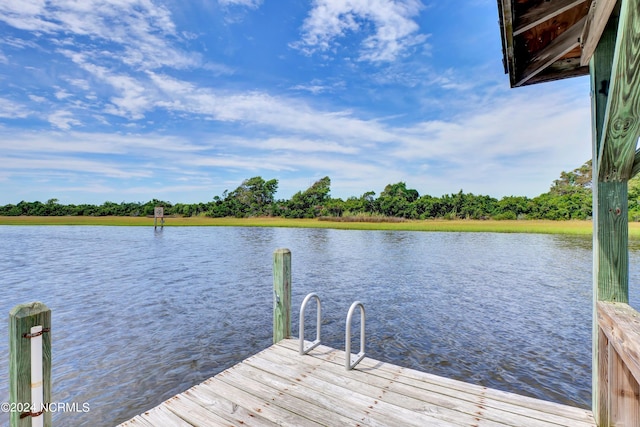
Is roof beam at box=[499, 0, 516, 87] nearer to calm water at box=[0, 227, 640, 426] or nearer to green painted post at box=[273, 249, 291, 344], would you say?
green painted post at box=[273, 249, 291, 344]

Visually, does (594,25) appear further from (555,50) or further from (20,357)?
(20,357)

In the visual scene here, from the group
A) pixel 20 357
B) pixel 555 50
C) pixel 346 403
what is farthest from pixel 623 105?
pixel 20 357

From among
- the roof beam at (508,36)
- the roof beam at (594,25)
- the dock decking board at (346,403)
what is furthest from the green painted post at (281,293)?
the roof beam at (594,25)

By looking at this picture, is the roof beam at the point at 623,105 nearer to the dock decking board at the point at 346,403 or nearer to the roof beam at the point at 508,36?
the roof beam at the point at 508,36

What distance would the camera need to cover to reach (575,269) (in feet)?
38.1

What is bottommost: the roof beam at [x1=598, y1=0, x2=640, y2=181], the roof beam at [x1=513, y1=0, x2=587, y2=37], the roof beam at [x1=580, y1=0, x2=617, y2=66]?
the roof beam at [x1=598, y1=0, x2=640, y2=181]

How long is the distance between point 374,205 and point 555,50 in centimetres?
4614

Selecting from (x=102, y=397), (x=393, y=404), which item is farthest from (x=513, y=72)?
(x=102, y=397)

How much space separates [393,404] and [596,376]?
4.97 feet

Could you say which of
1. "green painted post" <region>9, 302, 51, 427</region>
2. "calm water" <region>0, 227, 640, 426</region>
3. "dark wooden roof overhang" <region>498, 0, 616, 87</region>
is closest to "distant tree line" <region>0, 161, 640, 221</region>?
"calm water" <region>0, 227, 640, 426</region>

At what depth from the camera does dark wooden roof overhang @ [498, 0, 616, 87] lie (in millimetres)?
2047

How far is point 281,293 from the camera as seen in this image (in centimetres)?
412

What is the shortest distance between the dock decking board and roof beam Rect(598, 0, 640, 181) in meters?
1.89

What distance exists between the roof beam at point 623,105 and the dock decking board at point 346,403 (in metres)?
1.89
